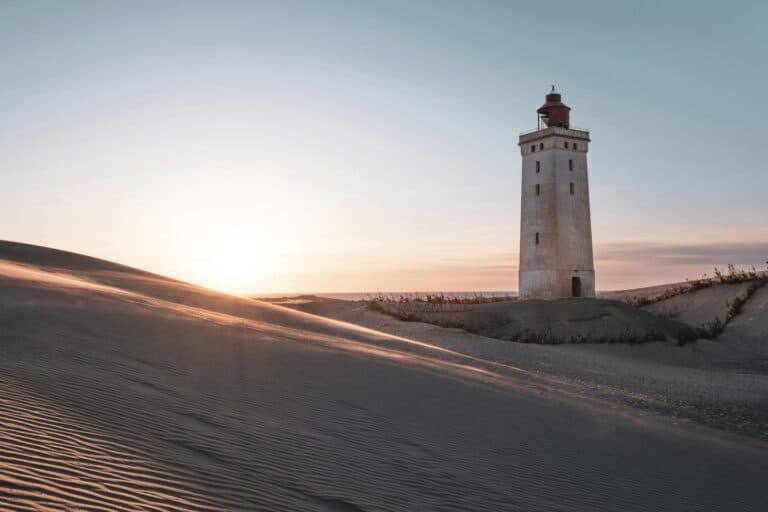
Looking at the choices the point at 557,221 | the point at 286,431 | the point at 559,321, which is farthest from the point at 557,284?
the point at 286,431

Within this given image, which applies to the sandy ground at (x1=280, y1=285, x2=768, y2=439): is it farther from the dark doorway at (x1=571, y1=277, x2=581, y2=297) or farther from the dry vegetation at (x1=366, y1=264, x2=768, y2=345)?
the dark doorway at (x1=571, y1=277, x2=581, y2=297)

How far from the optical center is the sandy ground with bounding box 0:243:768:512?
314 centimetres

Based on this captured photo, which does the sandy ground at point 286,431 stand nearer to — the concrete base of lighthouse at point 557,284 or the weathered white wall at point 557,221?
the concrete base of lighthouse at point 557,284

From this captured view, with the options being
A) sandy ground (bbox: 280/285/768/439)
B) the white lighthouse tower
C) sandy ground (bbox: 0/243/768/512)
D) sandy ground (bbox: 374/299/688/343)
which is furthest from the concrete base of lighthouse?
sandy ground (bbox: 0/243/768/512)

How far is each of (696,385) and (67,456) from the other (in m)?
11.7

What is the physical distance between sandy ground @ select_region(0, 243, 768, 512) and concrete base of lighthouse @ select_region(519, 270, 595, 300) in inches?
810

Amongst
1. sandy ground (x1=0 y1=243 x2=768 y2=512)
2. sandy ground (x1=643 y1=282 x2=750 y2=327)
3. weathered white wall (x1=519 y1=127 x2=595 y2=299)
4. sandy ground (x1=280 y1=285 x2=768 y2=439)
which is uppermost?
weathered white wall (x1=519 y1=127 x2=595 y2=299)

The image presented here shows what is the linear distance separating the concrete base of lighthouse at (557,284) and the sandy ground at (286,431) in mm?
20570

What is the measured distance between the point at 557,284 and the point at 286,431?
84.2 ft

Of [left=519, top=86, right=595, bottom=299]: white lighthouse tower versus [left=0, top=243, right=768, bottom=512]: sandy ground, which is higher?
[left=519, top=86, right=595, bottom=299]: white lighthouse tower

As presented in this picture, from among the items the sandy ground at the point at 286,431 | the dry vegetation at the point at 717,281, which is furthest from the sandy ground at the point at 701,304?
the sandy ground at the point at 286,431

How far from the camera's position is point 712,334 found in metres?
20.1

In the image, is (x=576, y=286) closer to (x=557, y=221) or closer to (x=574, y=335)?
(x=557, y=221)

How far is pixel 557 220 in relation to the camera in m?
28.9
